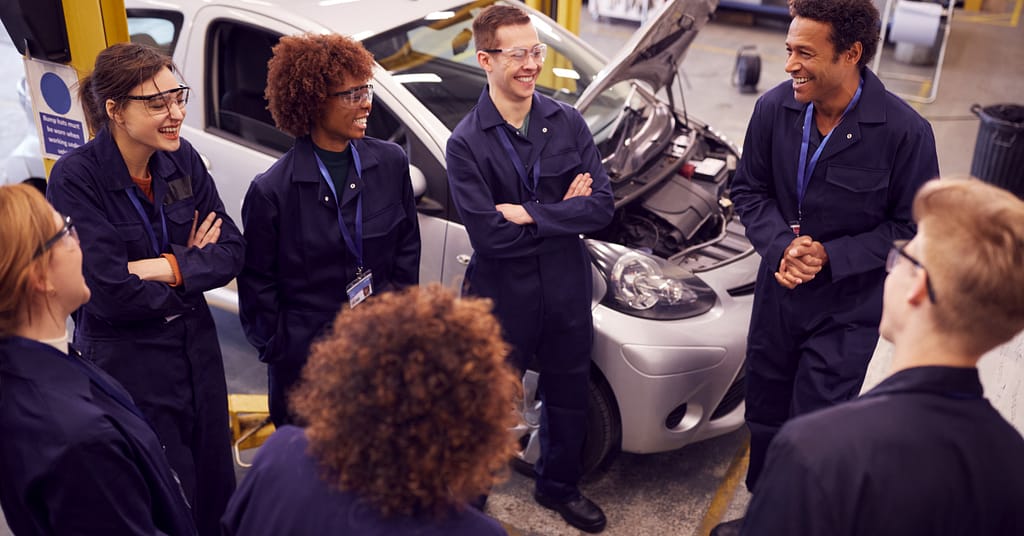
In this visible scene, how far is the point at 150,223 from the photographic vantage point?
2654 millimetres

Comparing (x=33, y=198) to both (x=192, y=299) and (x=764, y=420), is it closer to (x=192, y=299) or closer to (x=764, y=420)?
(x=192, y=299)

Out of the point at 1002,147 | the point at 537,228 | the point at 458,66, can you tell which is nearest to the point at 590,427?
the point at 537,228

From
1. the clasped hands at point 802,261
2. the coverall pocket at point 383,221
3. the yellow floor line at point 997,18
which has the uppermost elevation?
the coverall pocket at point 383,221

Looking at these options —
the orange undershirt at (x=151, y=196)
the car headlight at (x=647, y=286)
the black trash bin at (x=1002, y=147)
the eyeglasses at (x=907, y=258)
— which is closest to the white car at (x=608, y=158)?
the car headlight at (x=647, y=286)

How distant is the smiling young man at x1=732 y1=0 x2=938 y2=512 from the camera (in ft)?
9.32

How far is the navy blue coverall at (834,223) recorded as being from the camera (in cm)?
286

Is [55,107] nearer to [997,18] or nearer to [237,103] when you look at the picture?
[237,103]

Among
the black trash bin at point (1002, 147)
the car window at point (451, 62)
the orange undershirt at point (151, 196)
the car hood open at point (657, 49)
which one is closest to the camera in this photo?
the orange undershirt at point (151, 196)

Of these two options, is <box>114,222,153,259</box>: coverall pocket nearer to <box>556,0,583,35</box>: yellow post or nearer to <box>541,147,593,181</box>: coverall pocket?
<box>541,147,593,181</box>: coverall pocket

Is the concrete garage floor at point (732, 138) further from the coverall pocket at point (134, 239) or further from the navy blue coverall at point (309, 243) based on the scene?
the coverall pocket at point (134, 239)

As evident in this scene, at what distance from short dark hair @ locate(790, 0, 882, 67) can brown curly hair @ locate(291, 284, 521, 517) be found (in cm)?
189

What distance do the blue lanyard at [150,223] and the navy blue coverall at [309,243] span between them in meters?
0.25

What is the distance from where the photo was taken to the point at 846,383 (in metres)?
2.91

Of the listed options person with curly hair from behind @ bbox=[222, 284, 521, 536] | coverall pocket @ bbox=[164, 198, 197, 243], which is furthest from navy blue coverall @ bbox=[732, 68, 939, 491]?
coverall pocket @ bbox=[164, 198, 197, 243]
